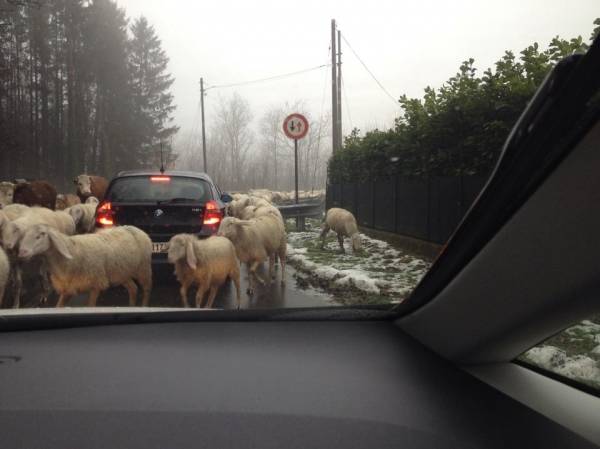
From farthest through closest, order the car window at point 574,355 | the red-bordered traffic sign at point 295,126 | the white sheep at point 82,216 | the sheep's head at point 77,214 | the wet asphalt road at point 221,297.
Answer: the sheep's head at point 77,214, the white sheep at point 82,216, the wet asphalt road at point 221,297, the red-bordered traffic sign at point 295,126, the car window at point 574,355

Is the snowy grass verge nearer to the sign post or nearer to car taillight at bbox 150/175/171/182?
the sign post

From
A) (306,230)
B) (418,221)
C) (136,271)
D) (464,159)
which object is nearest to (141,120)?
(306,230)

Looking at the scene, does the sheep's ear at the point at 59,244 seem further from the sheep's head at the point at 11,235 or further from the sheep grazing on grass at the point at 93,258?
the sheep's head at the point at 11,235

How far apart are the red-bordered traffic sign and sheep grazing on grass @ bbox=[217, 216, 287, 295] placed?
228 centimetres

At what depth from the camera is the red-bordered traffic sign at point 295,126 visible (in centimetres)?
474

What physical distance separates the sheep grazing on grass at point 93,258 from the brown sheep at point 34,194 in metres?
7.83

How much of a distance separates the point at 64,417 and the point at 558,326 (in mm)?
1775

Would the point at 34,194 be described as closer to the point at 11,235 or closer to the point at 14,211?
the point at 14,211

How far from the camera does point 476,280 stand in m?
1.97

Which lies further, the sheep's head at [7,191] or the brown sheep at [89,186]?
the brown sheep at [89,186]

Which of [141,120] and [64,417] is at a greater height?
[141,120]

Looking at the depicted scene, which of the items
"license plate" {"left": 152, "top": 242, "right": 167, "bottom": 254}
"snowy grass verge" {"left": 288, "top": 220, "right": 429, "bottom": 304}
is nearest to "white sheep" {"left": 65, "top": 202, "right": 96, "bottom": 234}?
"license plate" {"left": 152, "top": 242, "right": 167, "bottom": 254}

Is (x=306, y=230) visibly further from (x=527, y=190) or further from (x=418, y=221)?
(x=527, y=190)

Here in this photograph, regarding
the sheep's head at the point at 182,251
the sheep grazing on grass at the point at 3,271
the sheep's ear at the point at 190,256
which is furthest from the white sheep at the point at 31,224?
the sheep's ear at the point at 190,256
